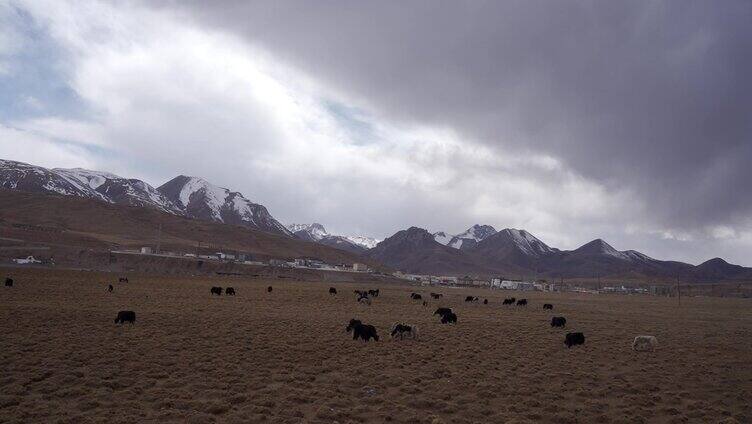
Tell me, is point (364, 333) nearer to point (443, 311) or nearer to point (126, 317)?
point (126, 317)

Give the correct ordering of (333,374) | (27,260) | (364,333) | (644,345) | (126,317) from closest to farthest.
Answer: (333,374) → (364,333) → (644,345) → (126,317) → (27,260)

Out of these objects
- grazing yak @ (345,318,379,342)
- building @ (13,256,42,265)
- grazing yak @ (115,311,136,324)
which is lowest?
building @ (13,256,42,265)

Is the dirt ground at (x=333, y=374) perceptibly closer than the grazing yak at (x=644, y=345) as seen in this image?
Yes

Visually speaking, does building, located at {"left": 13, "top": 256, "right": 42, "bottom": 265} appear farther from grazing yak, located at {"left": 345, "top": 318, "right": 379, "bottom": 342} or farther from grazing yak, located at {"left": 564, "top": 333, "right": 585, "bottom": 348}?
grazing yak, located at {"left": 564, "top": 333, "right": 585, "bottom": 348}

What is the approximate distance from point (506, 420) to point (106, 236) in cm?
15936

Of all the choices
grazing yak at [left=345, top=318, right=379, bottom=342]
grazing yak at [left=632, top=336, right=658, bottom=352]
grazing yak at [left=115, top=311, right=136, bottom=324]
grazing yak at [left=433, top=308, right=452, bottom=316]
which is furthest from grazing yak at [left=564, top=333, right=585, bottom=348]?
grazing yak at [left=115, top=311, right=136, bottom=324]

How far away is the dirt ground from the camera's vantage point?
12250mm

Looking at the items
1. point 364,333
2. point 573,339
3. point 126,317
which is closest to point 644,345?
point 573,339

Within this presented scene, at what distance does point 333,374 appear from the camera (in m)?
16.3

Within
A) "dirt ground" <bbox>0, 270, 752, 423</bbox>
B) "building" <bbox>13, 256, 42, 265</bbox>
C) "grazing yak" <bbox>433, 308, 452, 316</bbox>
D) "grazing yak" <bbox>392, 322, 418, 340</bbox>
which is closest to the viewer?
"dirt ground" <bbox>0, 270, 752, 423</bbox>

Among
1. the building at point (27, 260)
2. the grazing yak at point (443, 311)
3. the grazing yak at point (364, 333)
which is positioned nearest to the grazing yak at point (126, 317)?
the grazing yak at point (364, 333)

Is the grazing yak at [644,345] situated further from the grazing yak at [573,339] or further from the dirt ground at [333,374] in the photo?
the grazing yak at [573,339]

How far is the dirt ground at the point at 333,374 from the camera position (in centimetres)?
1225

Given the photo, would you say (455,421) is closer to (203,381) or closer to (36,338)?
(203,381)
